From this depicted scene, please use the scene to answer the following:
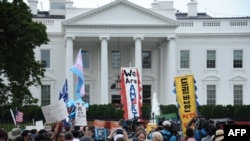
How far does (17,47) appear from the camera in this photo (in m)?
33.5

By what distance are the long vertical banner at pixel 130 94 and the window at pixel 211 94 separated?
4007cm

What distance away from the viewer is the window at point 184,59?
2399 inches

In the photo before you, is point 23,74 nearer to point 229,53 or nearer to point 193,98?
point 193,98

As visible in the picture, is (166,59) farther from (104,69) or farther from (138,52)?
(104,69)

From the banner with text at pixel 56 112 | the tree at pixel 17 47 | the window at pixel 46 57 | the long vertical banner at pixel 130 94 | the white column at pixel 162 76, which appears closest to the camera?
the banner with text at pixel 56 112

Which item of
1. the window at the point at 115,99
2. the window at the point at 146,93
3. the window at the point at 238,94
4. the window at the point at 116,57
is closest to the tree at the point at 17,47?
the window at the point at 116,57

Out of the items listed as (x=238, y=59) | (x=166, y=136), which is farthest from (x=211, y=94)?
(x=166, y=136)

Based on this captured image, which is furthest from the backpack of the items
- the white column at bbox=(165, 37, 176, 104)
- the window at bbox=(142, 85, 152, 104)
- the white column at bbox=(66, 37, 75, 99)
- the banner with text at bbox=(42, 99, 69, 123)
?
the window at bbox=(142, 85, 152, 104)

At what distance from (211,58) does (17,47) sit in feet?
101

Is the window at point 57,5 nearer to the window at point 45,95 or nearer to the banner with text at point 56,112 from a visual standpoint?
the window at point 45,95

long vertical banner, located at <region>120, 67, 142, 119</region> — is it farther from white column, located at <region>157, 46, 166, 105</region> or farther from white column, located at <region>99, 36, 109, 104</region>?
white column, located at <region>157, 46, 166, 105</region>

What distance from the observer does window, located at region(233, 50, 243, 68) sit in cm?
6088

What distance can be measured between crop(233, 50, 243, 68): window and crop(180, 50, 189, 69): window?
14.7 feet

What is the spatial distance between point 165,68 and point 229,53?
644 centimetres
